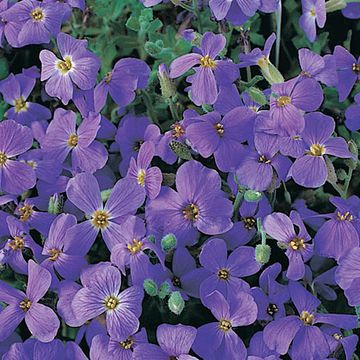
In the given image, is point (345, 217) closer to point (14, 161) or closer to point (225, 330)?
point (225, 330)

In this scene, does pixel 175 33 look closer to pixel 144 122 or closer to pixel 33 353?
pixel 144 122

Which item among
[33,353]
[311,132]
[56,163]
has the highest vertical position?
[311,132]

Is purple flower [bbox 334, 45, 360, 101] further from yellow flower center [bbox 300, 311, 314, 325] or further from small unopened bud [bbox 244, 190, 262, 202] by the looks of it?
yellow flower center [bbox 300, 311, 314, 325]

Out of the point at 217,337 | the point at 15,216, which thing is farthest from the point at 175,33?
the point at 217,337

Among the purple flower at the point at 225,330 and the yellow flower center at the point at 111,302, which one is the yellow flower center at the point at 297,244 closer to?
the purple flower at the point at 225,330

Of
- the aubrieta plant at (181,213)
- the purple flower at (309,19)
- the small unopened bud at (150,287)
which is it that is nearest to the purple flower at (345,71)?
the aubrieta plant at (181,213)

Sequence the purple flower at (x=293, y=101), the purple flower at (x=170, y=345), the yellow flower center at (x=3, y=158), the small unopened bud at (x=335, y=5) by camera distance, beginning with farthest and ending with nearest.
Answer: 1. the small unopened bud at (x=335, y=5)
2. the yellow flower center at (x=3, y=158)
3. the purple flower at (x=293, y=101)
4. the purple flower at (x=170, y=345)
